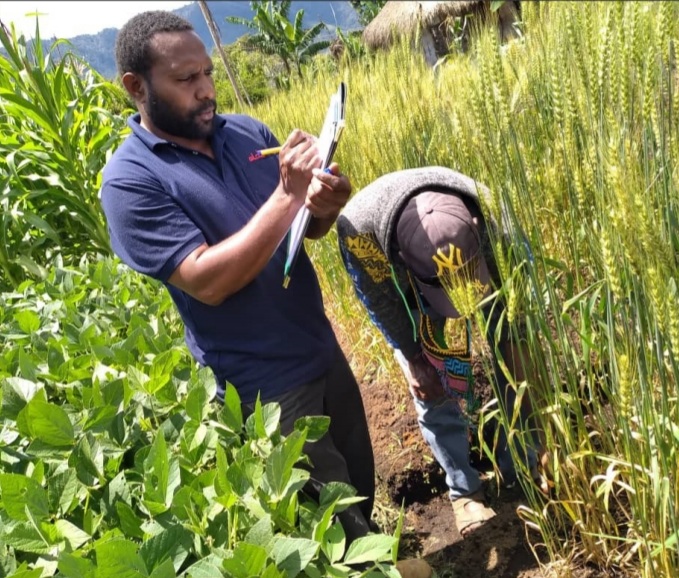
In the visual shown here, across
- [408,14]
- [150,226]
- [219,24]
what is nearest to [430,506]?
[150,226]

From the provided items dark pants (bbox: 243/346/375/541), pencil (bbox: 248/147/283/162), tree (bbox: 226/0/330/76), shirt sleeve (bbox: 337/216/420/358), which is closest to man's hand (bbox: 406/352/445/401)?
shirt sleeve (bbox: 337/216/420/358)

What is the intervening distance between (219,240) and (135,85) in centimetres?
36

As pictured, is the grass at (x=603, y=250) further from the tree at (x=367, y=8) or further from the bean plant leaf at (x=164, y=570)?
the tree at (x=367, y=8)

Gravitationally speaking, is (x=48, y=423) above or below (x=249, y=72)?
below

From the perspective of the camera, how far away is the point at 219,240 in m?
1.18

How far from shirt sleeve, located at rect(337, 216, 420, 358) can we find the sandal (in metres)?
0.44

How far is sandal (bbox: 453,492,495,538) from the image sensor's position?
1502 mm

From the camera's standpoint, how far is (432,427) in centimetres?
A: 152

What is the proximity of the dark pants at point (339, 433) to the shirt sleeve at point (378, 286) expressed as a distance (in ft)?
0.51

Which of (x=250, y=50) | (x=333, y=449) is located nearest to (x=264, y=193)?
(x=333, y=449)

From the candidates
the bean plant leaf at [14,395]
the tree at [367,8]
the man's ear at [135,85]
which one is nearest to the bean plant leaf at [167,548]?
the bean plant leaf at [14,395]

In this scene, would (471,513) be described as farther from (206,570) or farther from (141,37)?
(141,37)

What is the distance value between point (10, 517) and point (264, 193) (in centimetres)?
76

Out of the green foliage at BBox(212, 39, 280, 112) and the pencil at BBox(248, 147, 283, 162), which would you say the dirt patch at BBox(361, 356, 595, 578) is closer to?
the pencil at BBox(248, 147, 283, 162)
